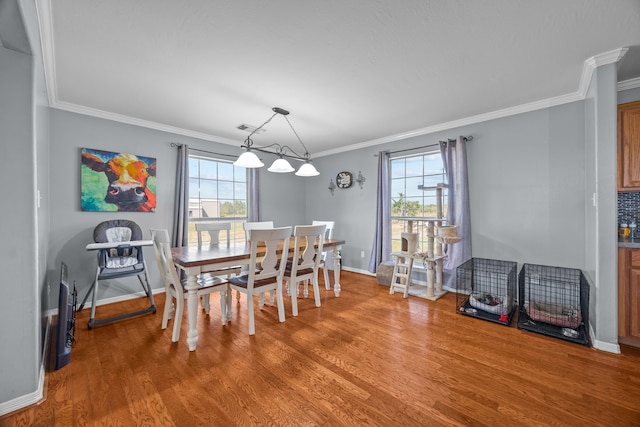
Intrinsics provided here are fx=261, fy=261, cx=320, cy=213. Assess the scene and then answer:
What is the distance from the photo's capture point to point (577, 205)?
2918mm

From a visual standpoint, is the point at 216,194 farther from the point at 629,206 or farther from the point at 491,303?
the point at 629,206

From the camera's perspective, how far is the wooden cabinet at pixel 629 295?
220 cm

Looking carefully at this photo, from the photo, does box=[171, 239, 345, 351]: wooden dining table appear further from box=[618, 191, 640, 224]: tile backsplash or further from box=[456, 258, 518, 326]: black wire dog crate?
box=[618, 191, 640, 224]: tile backsplash

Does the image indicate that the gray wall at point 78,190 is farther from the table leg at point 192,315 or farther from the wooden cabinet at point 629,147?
the wooden cabinet at point 629,147

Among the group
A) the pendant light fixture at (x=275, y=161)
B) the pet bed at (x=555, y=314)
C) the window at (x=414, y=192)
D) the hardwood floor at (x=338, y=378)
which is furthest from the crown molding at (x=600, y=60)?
the pendant light fixture at (x=275, y=161)

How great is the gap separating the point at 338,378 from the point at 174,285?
5.48ft

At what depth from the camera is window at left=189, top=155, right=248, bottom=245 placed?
4.30 metres

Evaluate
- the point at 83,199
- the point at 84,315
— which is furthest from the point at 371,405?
the point at 83,199

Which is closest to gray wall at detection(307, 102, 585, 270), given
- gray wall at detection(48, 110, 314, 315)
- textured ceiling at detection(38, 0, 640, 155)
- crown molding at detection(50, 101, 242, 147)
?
textured ceiling at detection(38, 0, 640, 155)

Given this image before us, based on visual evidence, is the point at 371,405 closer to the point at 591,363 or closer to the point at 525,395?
the point at 525,395

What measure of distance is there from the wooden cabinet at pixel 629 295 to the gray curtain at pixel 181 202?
493 centimetres

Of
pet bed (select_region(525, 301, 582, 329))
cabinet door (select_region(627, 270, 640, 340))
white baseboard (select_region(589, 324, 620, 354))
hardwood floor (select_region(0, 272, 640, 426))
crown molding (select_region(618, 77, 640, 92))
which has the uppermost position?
crown molding (select_region(618, 77, 640, 92))

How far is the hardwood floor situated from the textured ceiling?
249 cm

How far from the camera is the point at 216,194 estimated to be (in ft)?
15.0
